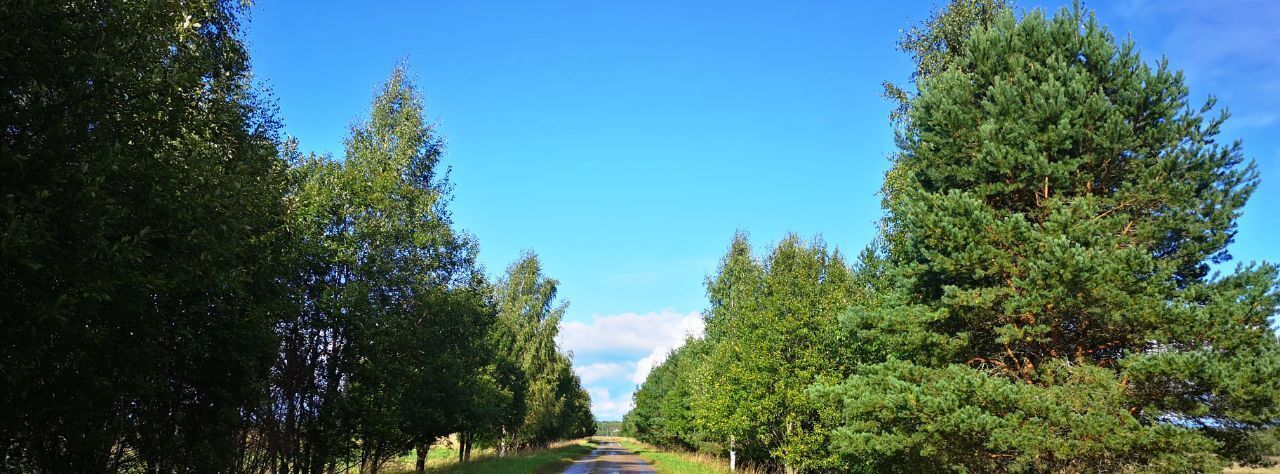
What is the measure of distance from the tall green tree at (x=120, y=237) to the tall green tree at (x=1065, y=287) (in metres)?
11.0

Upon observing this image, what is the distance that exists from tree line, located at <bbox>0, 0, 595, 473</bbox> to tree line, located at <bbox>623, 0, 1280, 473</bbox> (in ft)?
35.5

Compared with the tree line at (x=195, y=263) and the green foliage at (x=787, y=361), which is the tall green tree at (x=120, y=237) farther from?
the green foliage at (x=787, y=361)

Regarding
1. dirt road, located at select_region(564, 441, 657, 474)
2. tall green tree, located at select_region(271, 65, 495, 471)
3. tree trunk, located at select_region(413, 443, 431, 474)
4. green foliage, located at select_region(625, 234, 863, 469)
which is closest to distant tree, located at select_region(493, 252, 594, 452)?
dirt road, located at select_region(564, 441, 657, 474)

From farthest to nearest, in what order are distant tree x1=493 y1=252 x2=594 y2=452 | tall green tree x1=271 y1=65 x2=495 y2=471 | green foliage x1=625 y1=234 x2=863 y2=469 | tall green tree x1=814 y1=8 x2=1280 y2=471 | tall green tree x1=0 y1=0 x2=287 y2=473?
1. distant tree x1=493 y1=252 x2=594 y2=452
2. green foliage x1=625 y1=234 x2=863 y2=469
3. tall green tree x1=271 y1=65 x2=495 y2=471
4. tall green tree x1=814 y1=8 x2=1280 y2=471
5. tall green tree x1=0 y1=0 x2=287 y2=473

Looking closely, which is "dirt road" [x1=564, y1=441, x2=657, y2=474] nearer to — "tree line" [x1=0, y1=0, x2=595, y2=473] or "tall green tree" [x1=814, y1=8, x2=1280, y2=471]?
"tree line" [x1=0, y1=0, x2=595, y2=473]

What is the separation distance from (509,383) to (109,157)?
3365 cm

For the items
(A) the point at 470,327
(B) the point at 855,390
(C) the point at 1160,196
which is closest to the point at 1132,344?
(C) the point at 1160,196

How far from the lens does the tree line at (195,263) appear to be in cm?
627

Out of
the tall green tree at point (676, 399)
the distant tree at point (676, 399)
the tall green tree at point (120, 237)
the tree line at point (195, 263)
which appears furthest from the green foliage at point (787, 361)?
the tall green tree at point (120, 237)

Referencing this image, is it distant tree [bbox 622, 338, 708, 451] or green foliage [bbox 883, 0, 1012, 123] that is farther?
distant tree [bbox 622, 338, 708, 451]

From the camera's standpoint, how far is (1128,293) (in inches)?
437

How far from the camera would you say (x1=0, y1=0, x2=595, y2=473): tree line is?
20.6ft

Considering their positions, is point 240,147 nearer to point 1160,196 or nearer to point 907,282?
point 907,282

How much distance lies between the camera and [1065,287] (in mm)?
11008
